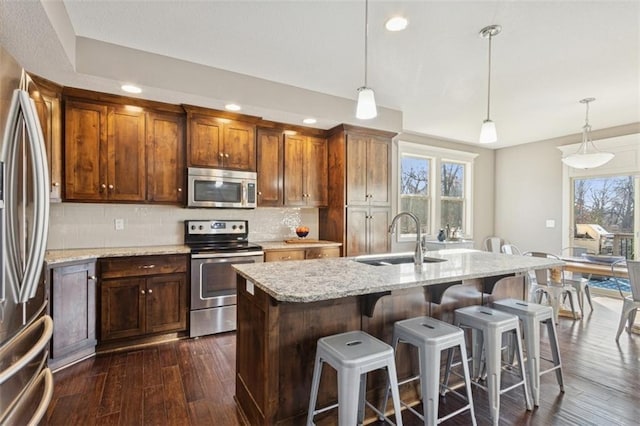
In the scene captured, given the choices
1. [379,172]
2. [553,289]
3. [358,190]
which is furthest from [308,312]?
[553,289]

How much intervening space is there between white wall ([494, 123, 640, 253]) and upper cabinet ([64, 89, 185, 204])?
19.8 ft

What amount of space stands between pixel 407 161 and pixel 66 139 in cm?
472

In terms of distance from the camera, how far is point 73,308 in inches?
105

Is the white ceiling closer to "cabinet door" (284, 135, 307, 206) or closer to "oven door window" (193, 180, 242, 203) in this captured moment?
"cabinet door" (284, 135, 307, 206)

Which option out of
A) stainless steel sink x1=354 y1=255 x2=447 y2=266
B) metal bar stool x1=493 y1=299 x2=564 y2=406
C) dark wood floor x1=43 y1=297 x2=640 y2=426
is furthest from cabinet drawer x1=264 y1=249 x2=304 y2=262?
metal bar stool x1=493 y1=299 x2=564 y2=406

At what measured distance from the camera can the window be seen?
5562mm

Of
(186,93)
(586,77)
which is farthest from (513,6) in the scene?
(186,93)

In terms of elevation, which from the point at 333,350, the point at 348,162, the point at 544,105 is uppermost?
the point at 544,105

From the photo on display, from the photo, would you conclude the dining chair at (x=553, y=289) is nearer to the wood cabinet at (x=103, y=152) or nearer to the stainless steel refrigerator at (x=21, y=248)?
the stainless steel refrigerator at (x=21, y=248)

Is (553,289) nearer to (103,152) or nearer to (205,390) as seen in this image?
(205,390)

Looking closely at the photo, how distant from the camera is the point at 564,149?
5.46m

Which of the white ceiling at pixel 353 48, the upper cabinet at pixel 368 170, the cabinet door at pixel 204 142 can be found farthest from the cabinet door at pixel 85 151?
the upper cabinet at pixel 368 170

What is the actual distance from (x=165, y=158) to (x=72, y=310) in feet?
5.35

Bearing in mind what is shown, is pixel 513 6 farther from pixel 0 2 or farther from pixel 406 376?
pixel 0 2
